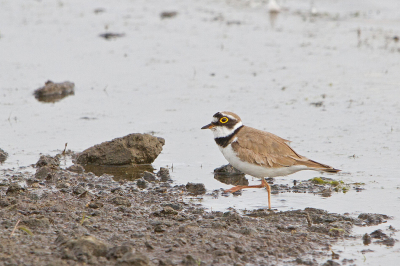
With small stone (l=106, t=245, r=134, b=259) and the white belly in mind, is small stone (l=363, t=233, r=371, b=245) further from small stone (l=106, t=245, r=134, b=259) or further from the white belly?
small stone (l=106, t=245, r=134, b=259)

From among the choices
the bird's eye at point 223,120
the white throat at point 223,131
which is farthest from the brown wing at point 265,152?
Result: the bird's eye at point 223,120

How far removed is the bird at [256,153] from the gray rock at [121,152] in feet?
4.58

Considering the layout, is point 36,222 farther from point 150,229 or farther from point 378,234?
point 378,234

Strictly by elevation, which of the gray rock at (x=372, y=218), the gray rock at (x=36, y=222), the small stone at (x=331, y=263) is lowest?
the small stone at (x=331, y=263)

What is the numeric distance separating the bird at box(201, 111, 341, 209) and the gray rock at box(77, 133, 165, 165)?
55.0 inches

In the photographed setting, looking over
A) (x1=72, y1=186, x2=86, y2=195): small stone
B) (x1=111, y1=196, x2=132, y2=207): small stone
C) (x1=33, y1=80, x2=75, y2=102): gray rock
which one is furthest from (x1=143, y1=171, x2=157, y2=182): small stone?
(x1=33, y1=80, x2=75, y2=102): gray rock

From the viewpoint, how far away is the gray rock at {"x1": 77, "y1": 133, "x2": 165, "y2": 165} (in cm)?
834

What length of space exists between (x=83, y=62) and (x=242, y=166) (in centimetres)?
844

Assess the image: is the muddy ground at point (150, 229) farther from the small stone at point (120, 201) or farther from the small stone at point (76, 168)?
→ the small stone at point (76, 168)

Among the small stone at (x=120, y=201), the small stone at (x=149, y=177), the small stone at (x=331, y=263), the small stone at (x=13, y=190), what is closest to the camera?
the small stone at (x=331, y=263)

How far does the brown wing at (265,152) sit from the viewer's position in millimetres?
7023

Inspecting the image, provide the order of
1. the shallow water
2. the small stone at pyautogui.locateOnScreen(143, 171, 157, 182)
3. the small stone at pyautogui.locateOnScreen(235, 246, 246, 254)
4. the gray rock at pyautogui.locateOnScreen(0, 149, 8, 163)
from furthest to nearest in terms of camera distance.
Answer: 1. the shallow water
2. the gray rock at pyautogui.locateOnScreen(0, 149, 8, 163)
3. the small stone at pyautogui.locateOnScreen(143, 171, 157, 182)
4. the small stone at pyautogui.locateOnScreen(235, 246, 246, 254)

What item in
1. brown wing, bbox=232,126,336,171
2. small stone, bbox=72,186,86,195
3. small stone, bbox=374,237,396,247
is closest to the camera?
small stone, bbox=374,237,396,247

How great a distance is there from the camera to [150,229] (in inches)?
229
